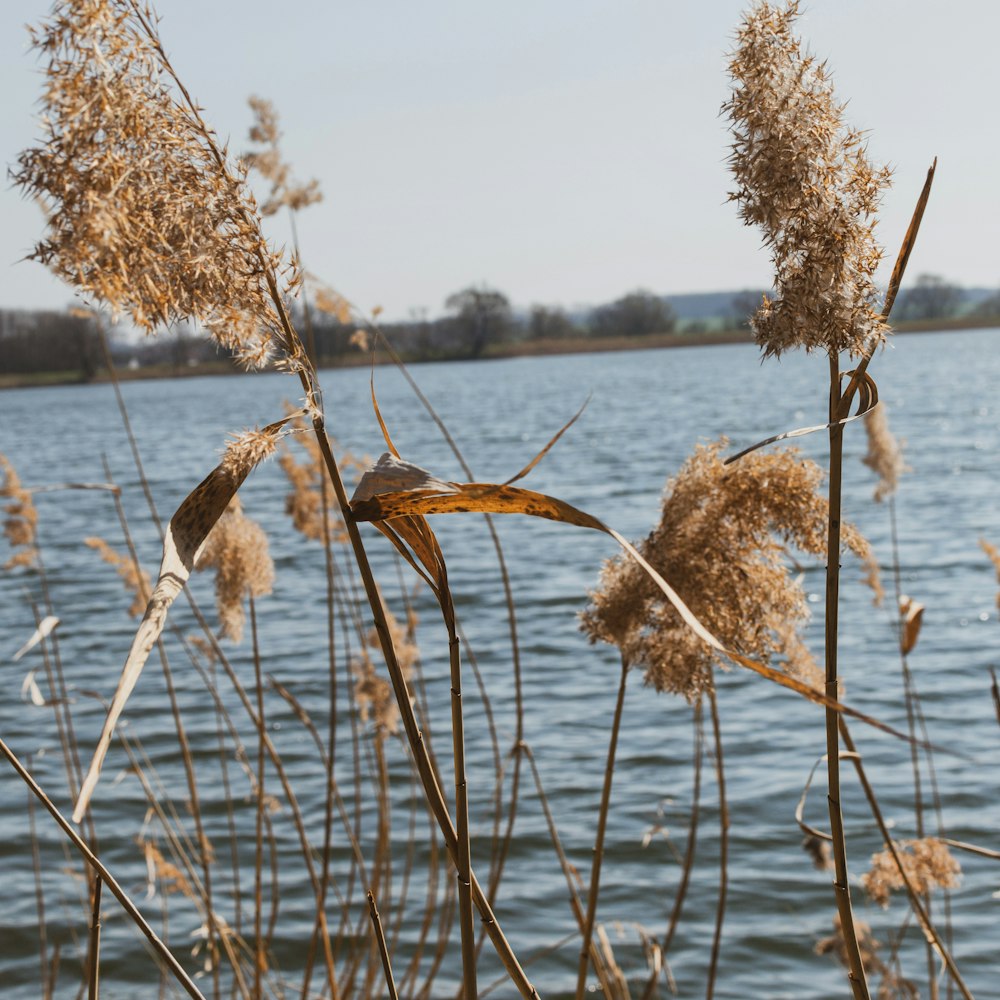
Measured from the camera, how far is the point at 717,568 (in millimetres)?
1696

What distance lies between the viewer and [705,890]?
237 inches

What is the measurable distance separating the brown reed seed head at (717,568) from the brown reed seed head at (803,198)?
2.11 ft

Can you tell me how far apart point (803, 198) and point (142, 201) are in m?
0.57

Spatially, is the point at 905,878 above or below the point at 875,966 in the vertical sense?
above

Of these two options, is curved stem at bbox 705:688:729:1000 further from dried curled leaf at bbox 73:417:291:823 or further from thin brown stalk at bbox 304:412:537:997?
dried curled leaf at bbox 73:417:291:823

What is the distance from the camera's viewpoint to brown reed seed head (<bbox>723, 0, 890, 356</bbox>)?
105 centimetres

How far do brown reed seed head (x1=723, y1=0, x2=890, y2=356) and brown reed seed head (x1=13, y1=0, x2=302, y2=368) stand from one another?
43cm

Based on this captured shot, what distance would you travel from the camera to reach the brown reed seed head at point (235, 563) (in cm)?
285

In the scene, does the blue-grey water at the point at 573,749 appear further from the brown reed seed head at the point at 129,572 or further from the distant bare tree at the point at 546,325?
the distant bare tree at the point at 546,325

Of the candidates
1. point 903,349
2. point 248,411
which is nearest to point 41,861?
point 248,411

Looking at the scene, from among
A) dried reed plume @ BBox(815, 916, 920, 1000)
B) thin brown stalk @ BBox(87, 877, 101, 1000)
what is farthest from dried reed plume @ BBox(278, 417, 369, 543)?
thin brown stalk @ BBox(87, 877, 101, 1000)

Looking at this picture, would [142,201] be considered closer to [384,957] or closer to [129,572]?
[384,957]

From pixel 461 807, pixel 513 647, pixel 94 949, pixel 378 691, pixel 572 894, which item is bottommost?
pixel 572 894

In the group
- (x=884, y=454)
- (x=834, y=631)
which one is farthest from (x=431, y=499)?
(x=884, y=454)
